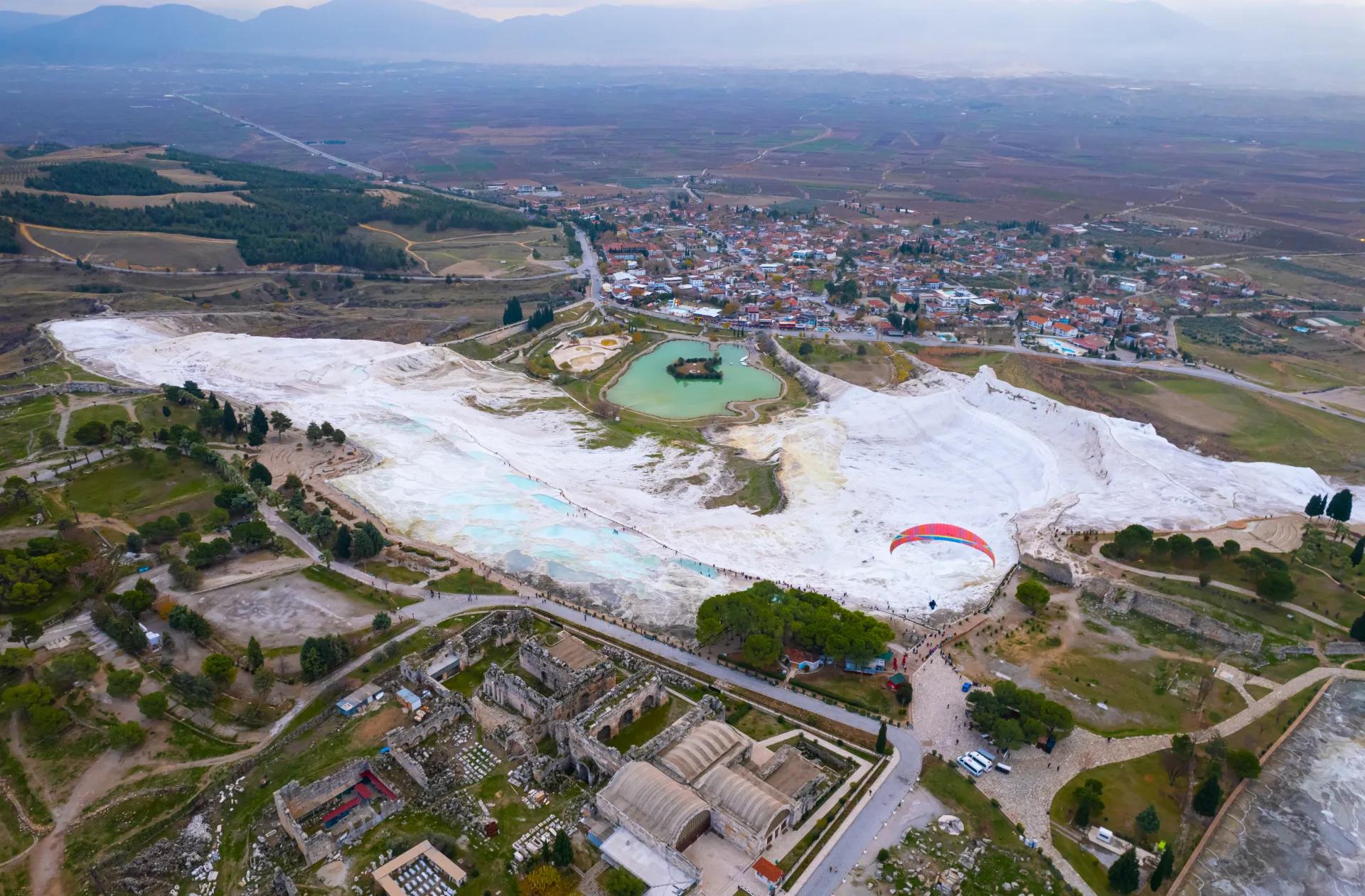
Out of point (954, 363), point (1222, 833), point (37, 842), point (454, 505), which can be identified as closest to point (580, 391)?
point (454, 505)

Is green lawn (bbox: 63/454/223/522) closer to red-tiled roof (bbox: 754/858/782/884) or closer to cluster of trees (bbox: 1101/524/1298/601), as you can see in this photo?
red-tiled roof (bbox: 754/858/782/884)

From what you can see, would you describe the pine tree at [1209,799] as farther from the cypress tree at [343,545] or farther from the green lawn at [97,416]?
the green lawn at [97,416]

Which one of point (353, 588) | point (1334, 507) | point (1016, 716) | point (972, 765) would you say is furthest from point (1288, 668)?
point (353, 588)

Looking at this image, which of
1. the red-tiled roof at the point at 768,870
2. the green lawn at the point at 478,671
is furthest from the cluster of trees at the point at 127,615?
the red-tiled roof at the point at 768,870

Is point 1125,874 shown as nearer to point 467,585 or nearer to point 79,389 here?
point 467,585

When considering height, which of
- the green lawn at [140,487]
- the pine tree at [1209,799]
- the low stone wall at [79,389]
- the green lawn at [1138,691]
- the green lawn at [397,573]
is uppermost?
the low stone wall at [79,389]
